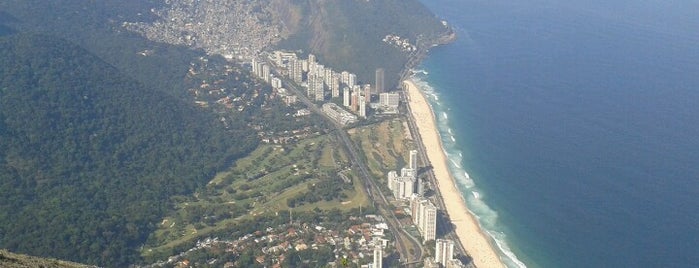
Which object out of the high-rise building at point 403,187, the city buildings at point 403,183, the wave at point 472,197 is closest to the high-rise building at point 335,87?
the wave at point 472,197

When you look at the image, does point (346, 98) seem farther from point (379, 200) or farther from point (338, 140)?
point (379, 200)

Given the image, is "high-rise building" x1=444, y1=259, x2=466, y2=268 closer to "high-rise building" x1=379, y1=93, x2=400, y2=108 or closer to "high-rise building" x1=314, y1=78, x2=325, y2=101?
"high-rise building" x1=379, y1=93, x2=400, y2=108

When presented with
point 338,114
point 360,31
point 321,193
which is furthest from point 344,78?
point 321,193

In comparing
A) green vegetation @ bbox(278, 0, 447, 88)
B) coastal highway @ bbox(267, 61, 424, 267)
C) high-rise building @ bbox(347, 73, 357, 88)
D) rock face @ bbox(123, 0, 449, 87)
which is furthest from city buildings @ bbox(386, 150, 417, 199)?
rock face @ bbox(123, 0, 449, 87)

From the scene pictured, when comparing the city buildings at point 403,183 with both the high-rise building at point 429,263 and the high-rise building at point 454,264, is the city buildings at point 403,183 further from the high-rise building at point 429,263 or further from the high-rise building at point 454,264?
the high-rise building at point 454,264

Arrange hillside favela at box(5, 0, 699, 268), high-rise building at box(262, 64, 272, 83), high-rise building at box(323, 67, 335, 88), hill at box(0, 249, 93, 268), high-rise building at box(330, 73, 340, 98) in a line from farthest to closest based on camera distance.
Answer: high-rise building at box(262, 64, 272, 83) < high-rise building at box(323, 67, 335, 88) < high-rise building at box(330, 73, 340, 98) < hillside favela at box(5, 0, 699, 268) < hill at box(0, 249, 93, 268)
